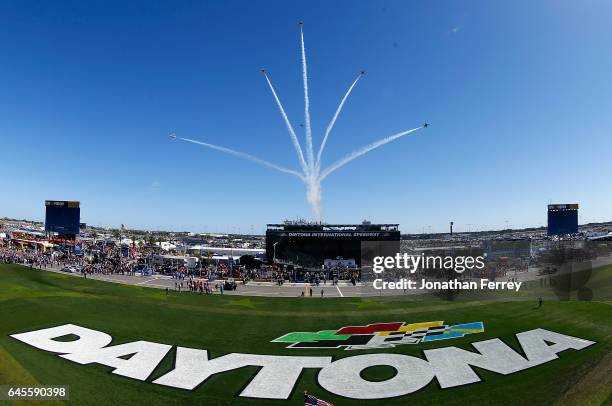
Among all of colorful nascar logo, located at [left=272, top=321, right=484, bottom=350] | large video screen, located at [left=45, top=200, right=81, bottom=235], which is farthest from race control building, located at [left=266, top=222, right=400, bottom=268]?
large video screen, located at [left=45, top=200, right=81, bottom=235]

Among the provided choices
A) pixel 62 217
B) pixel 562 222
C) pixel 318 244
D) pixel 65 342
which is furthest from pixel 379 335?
pixel 62 217

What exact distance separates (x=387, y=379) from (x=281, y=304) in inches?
908

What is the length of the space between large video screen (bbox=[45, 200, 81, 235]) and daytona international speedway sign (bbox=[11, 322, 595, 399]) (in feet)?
312

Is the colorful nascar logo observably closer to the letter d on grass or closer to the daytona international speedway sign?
the daytona international speedway sign

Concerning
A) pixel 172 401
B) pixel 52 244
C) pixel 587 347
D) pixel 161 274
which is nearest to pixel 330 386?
pixel 172 401

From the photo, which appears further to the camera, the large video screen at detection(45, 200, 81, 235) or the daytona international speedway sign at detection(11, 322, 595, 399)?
the large video screen at detection(45, 200, 81, 235)

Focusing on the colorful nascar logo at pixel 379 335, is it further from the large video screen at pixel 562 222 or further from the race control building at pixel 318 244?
the large video screen at pixel 562 222

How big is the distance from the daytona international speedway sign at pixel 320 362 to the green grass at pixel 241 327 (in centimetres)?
67

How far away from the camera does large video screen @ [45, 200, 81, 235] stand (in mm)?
108312

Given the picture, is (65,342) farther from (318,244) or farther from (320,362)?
(318,244)

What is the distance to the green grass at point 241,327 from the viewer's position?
63.5 feet

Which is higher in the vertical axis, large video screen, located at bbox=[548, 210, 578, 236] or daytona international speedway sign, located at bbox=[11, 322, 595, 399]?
large video screen, located at bbox=[548, 210, 578, 236]

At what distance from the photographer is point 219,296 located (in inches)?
1870

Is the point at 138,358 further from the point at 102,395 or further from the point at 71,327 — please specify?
the point at 71,327
